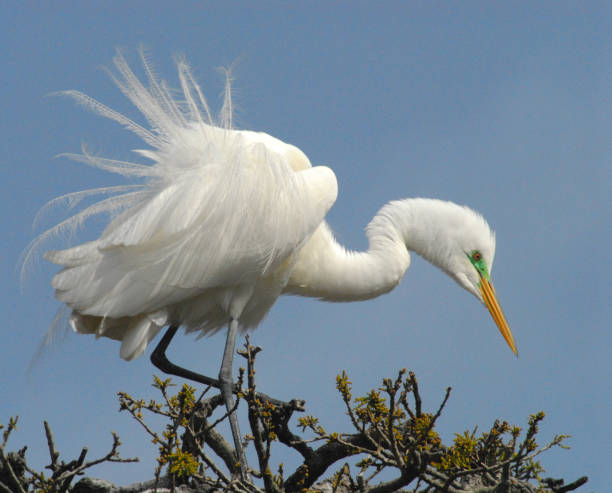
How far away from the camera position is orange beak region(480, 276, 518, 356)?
6.85 m

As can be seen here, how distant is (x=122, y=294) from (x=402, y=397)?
2.22 meters

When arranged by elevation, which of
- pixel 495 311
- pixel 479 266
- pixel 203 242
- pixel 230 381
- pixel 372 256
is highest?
pixel 479 266

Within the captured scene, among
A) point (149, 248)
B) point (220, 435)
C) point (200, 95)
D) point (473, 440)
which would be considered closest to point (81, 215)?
point (149, 248)

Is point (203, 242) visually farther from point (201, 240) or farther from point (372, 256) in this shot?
point (372, 256)

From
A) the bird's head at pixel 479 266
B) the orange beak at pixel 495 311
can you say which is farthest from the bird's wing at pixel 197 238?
the orange beak at pixel 495 311

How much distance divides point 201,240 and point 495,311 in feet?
8.90

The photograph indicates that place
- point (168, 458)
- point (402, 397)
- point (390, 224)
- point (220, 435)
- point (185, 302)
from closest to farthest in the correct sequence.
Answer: point (168, 458)
point (402, 397)
point (220, 435)
point (185, 302)
point (390, 224)

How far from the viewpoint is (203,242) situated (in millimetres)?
5605

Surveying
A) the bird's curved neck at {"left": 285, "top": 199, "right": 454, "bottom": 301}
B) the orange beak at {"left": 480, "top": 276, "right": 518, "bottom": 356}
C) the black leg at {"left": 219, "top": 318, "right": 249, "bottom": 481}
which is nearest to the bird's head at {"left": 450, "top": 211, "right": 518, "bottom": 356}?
the orange beak at {"left": 480, "top": 276, "right": 518, "bottom": 356}

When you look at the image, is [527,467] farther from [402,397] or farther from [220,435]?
[220,435]

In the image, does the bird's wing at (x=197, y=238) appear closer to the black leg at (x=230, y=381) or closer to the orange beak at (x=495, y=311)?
the black leg at (x=230, y=381)

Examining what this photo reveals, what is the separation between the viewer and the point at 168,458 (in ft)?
12.8

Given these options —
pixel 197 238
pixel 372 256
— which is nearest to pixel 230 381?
pixel 197 238

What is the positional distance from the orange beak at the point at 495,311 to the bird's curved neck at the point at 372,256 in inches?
20.2
